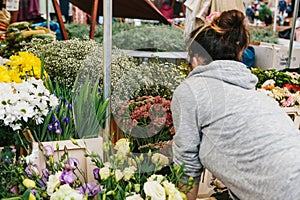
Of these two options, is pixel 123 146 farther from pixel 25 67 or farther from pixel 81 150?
pixel 25 67

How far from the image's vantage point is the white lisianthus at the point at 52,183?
1.03 m

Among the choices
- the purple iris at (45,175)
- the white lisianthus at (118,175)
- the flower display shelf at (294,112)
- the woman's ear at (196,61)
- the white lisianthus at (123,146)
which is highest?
the woman's ear at (196,61)

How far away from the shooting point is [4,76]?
4.61ft

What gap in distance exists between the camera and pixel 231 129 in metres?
1.32

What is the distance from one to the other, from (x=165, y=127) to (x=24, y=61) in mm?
566

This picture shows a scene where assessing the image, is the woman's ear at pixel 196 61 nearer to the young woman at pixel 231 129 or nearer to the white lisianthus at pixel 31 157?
the young woman at pixel 231 129

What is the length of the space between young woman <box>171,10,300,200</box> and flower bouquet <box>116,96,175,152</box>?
15 cm

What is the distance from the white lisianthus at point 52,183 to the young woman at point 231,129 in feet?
1.49

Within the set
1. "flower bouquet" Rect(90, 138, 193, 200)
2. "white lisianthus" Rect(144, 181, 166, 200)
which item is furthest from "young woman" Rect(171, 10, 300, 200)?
"white lisianthus" Rect(144, 181, 166, 200)

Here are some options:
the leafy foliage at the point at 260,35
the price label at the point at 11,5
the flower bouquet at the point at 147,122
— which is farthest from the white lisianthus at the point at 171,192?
the leafy foliage at the point at 260,35

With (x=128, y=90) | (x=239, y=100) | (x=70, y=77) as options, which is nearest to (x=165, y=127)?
(x=128, y=90)

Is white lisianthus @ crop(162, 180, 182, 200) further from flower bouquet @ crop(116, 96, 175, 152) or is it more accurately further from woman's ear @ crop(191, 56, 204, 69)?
woman's ear @ crop(191, 56, 204, 69)

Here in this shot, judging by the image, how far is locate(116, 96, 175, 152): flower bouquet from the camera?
1.51 m

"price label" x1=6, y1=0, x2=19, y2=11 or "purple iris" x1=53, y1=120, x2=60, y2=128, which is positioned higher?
"price label" x1=6, y1=0, x2=19, y2=11
